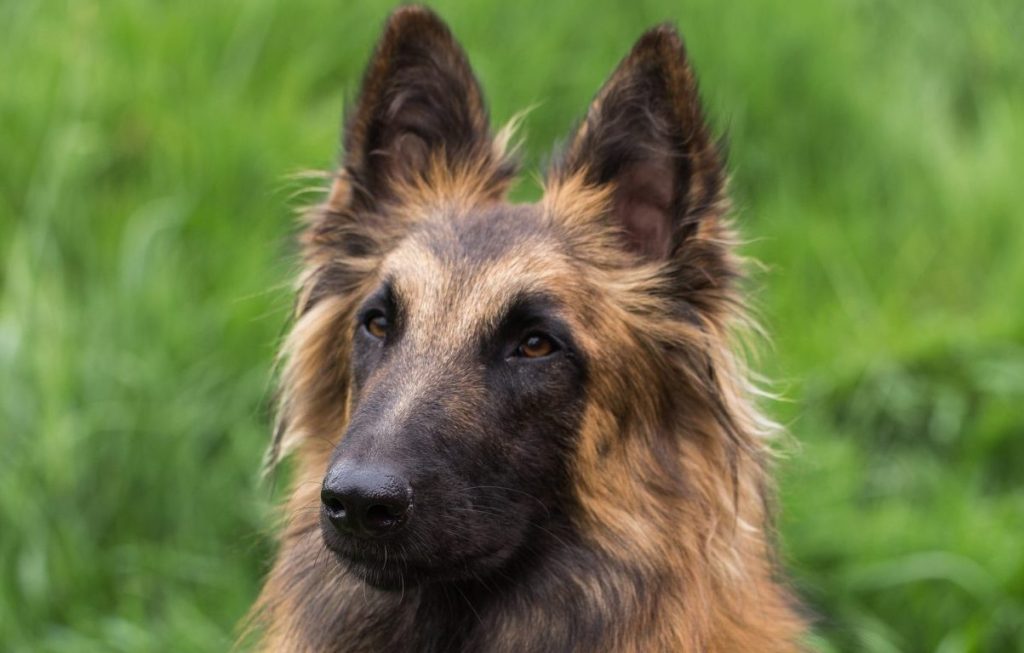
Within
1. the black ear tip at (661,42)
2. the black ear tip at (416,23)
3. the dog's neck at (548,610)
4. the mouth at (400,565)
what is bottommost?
the dog's neck at (548,610)

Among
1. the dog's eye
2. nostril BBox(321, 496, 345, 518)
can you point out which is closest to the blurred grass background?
the dog's eye

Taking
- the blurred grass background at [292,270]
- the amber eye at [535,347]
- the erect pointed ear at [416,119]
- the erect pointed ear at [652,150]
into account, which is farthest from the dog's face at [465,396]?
the blurred grass background at [292,270]

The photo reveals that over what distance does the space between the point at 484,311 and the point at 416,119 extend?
0.94 meters

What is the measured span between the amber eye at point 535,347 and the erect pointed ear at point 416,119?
0.78 m

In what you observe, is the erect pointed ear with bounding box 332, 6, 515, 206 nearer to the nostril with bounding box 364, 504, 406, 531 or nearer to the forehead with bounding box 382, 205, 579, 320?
the forehead with bounding box 382, 205, 579, 320

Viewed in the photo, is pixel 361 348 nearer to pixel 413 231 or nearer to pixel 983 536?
pixel 413 231

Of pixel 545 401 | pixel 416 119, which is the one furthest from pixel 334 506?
pixel 416 119

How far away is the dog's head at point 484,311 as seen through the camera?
3.55 m

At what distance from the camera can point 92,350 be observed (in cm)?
588

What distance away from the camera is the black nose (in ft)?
11.0

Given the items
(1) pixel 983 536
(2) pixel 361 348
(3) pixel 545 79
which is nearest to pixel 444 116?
(2) pixel 361 348

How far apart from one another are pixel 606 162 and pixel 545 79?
3.67 m

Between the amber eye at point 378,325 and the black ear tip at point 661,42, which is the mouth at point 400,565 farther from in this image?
the black ear tip at point 661,42

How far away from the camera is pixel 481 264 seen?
12.6 ft
